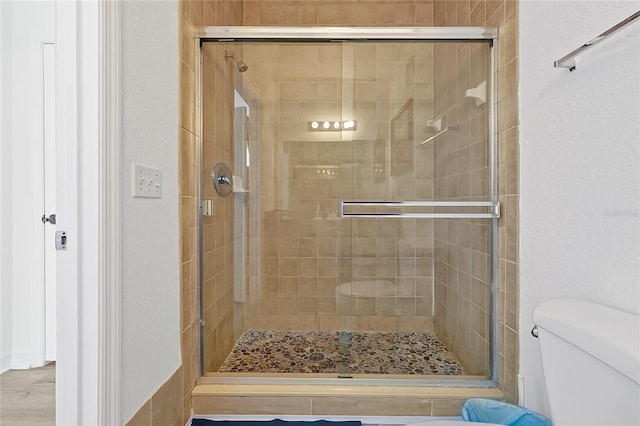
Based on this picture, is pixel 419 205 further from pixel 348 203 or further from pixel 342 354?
pixel 342 354

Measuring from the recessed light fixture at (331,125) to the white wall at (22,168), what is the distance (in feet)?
5.45

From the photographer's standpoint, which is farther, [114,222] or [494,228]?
[494,228]

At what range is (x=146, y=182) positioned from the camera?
1194 mm

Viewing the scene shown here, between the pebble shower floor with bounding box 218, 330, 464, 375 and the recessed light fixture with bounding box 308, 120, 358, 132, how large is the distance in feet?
3.79

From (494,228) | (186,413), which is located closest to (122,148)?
(186,413)

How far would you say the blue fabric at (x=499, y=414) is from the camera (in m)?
1.29

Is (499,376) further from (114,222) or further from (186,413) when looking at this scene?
(114,222)

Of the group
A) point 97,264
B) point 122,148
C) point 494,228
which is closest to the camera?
point 97,264

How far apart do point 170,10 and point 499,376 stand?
209 cm

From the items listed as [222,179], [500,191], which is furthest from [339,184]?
[500,191]

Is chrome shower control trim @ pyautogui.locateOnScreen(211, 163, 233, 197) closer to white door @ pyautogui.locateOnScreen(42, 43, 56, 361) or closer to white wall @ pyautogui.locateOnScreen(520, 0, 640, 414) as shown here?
white door @ pyautogui.locateOnScreen(42, 43, 56, 361)

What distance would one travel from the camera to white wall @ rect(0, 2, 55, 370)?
7.10 feet

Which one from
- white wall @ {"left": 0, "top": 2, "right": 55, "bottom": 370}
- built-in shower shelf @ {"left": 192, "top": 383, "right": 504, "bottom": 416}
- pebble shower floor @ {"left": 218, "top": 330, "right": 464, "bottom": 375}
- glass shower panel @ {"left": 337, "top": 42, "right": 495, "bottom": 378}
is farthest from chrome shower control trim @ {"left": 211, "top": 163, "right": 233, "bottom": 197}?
white wall @ {"left": 0, "top": 2, "right": 55, "bottom": 370}

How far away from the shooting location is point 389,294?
6.92 feet
